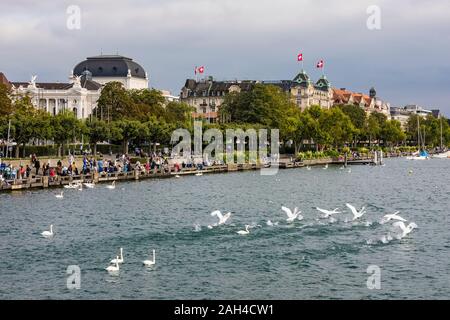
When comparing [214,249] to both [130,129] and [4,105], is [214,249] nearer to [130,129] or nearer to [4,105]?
[4,105]

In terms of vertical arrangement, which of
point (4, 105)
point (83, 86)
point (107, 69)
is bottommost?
point (4, 105)

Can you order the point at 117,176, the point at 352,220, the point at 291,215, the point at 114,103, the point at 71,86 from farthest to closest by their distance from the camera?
the point at 71,86, the point at 114,103, the point at 117,176, the point at 352,220, the point at 291,215

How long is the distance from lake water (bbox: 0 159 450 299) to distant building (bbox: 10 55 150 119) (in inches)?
4052

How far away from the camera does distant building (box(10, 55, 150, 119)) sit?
168500mm

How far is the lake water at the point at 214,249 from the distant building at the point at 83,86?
102912 millimetres

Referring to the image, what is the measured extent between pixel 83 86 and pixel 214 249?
145480 millimetres

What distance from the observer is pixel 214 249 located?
3569 centimetres

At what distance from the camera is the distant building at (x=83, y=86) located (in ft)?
553


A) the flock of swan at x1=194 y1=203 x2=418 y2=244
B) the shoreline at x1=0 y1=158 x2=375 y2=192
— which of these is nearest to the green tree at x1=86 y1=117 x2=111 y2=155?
the shoreline at x1=0 y1=158 x2=375 y2=192

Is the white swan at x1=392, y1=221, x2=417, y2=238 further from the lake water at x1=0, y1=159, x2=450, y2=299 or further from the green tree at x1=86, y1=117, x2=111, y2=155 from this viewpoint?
the green tree at x1=86, y1=117, x2=111, y2=155

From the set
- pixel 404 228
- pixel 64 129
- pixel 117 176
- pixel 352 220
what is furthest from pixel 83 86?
pixel 404 228
